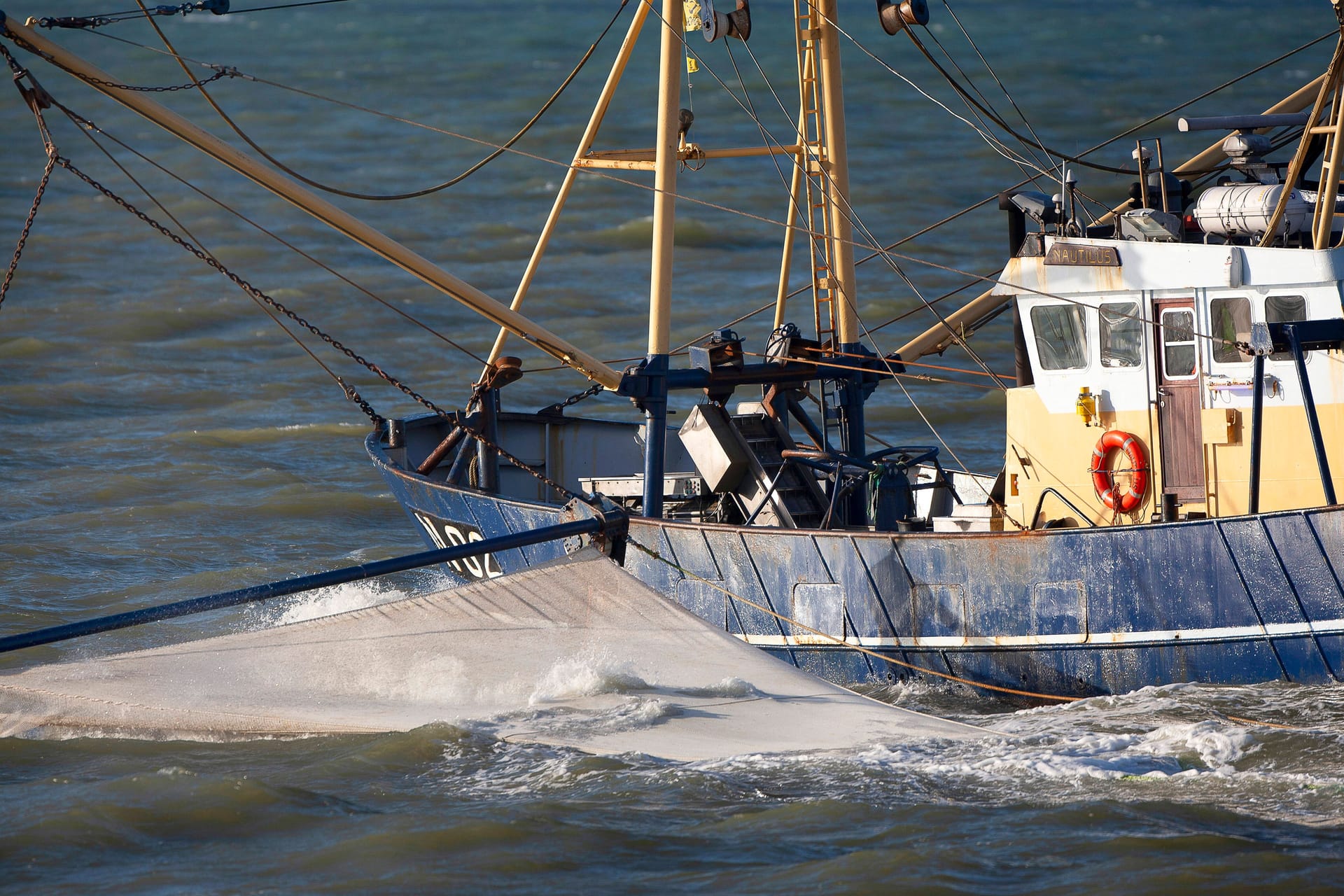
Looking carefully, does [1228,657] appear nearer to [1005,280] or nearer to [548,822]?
[1005,280]

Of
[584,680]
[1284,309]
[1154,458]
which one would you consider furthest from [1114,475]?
[584,680]

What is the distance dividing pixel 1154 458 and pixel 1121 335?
113 centimetres

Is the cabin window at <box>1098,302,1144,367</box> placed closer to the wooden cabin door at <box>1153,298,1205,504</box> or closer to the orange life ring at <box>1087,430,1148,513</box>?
the wooden cabin door at <box>1153,298,1205,504</box>

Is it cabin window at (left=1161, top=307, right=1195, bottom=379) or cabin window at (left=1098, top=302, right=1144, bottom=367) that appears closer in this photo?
cabin window at (left=1161, top=307, right=1195, bottom=379)

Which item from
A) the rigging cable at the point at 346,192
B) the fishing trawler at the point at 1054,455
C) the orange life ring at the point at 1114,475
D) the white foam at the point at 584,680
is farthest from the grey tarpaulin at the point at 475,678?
the rigging cable at the point at 346,192

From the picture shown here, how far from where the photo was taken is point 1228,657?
12477 mm

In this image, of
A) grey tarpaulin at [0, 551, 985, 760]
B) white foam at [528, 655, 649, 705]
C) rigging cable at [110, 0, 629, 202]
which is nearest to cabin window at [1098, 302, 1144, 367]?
grey tarpaulin at [0, 551, 985, 760]

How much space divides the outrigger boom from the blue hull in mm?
2251

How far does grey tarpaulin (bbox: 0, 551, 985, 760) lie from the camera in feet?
37.2

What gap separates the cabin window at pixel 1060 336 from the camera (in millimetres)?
13945

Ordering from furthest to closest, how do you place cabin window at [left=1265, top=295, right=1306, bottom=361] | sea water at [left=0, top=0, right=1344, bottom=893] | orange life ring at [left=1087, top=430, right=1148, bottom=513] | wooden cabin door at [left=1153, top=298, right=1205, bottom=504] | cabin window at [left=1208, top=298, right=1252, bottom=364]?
orange life ring at [left=1087, top=430, right=1148, bottom=513]
wooden cabin door at [left=1153, top=298, right=1205, bottom=504]
cabin window at [left=1208, top=298, right=1252, bottom=364]
cabin window at [left=1265, top=295, right=1306, bottom=361]
sea water at [left=0, top=0, right=1344, bottom=893]

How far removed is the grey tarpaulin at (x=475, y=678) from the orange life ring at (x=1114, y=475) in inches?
132

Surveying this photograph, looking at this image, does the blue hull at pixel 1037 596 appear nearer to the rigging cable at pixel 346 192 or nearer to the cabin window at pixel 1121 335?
the cabin window at pixel 1121 335

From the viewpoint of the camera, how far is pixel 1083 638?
13.0 meters
